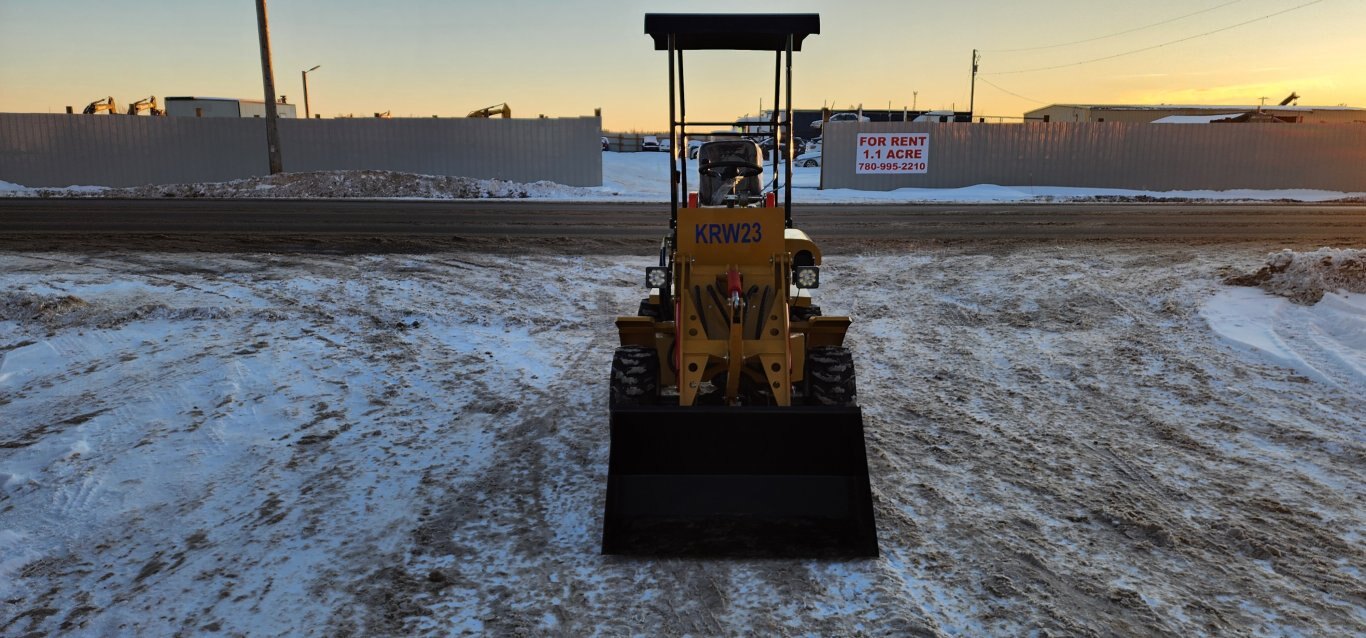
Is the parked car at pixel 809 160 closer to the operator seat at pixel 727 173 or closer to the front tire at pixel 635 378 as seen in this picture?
the operator seat at pixel 727 173

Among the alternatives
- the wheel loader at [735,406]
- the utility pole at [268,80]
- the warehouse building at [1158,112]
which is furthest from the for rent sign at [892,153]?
the warehouse building at [1158,112]

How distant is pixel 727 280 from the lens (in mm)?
5113

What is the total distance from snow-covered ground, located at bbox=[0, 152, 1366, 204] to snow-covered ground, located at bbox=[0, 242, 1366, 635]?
58.6 feet

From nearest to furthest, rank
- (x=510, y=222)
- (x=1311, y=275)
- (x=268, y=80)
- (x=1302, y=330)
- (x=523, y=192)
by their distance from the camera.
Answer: (x=1302, y=330) < (x=1311, y=275) < (x=510, y=222) < (x=268, y=80) < (x=523, y=192)

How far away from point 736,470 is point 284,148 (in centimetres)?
3169

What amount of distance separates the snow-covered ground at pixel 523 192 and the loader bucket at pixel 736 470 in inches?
857

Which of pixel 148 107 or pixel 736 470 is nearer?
Result: pixel 736 470

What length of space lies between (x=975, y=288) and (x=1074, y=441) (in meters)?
5.97

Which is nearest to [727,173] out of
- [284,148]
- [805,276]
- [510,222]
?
[805,276]

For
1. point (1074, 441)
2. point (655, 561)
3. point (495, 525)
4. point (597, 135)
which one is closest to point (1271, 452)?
point (1074, 441)

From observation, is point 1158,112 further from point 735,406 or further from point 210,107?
point 735,406

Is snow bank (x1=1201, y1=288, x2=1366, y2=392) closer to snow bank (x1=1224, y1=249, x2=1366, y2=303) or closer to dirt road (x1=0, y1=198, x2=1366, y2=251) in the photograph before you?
snow bank (x1=1224, y1=249, x2=1366, y2=303)

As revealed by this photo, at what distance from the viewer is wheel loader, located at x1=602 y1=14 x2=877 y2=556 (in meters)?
4.38

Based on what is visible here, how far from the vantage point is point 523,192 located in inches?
1137
